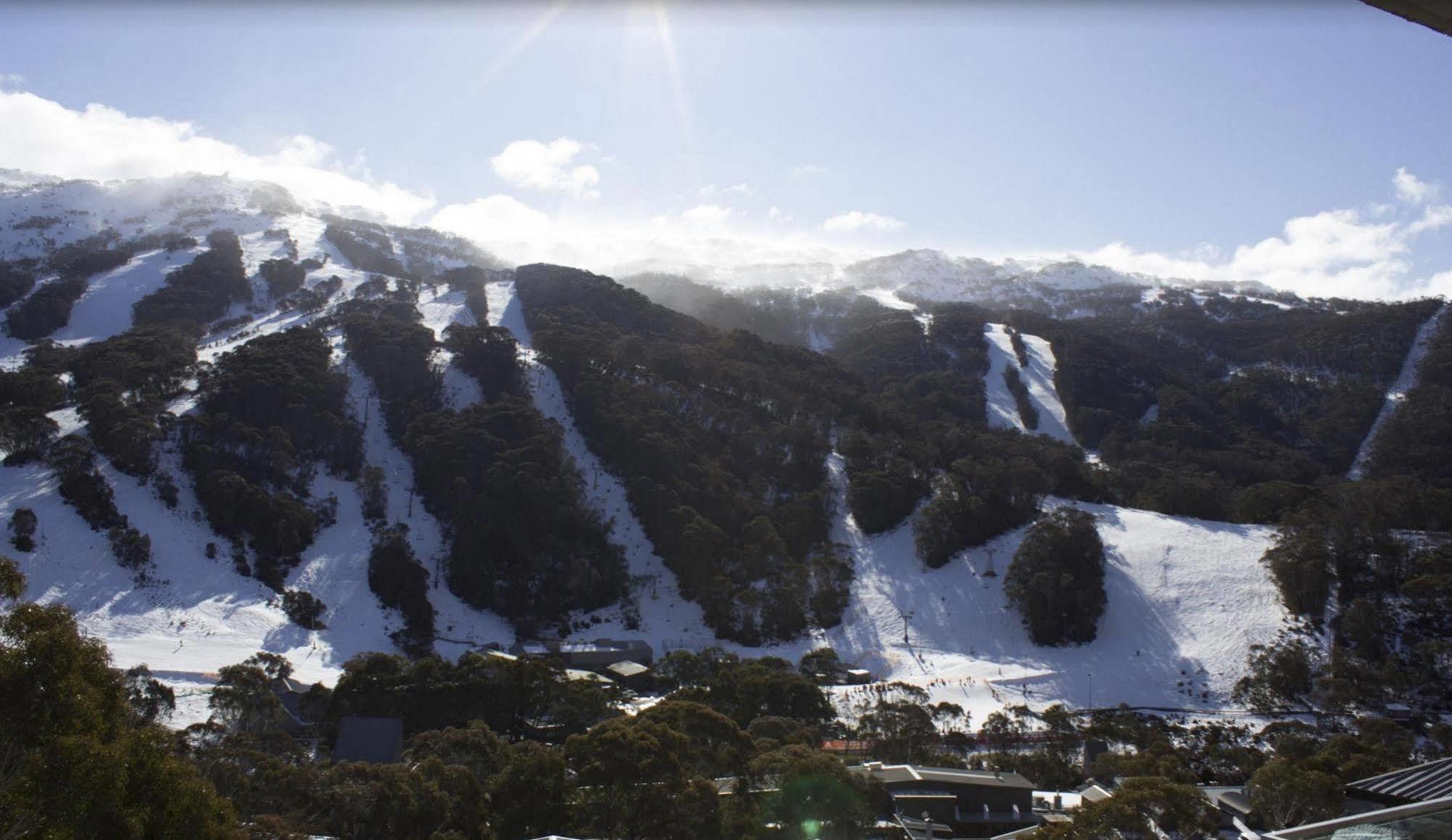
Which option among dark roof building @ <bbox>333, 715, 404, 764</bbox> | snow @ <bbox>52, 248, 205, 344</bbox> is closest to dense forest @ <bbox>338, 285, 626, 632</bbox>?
dark roof building @ <bbox>333, 715, 404, 764</bbox>

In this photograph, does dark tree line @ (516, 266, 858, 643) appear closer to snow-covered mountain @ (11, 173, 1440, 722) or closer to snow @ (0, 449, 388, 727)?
snow-covered mountain @ (11, 173, 1440, 722)

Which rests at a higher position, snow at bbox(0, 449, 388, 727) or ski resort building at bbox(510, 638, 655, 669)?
snow at bbox(0, 449, 388, 727)

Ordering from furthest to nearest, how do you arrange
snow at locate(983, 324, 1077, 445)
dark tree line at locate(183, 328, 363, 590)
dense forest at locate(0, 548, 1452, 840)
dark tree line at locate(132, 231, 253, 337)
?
snow at locate(983, 324, 1077, 445), dark tree line at locate(132, 231, 253, 337), dark tree line at locate(183, 328, 363, 590), dense forest at locate(0, 548, 1452, 840)

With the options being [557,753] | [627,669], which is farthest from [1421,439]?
[557,753]

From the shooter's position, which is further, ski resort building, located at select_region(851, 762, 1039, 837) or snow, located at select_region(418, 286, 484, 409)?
snow, located at select_region(418, 286, 484, 409)

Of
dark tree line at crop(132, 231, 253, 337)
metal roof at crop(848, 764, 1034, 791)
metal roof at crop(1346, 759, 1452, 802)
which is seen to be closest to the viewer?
metal roof at crop(1346, 759, 1452, 802)

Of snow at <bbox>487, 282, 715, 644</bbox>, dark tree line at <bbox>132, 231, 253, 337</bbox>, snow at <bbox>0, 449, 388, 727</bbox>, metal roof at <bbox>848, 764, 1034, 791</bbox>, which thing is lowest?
snow at <bbox>487, 282, 715, 644</bbox>

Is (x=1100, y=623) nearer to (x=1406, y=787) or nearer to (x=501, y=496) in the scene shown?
(x=501, y=496)

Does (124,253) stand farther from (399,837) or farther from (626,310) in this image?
(399,837)
